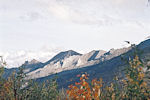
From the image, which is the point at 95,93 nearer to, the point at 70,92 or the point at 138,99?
the point at 70,92

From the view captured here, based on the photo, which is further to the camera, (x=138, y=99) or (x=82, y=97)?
(x=138, y=99)

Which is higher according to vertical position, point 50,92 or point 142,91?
point 142,91

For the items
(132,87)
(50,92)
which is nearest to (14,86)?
(132,87)

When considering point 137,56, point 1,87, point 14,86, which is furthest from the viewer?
point 1,87

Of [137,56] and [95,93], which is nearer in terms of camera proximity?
[95,93]

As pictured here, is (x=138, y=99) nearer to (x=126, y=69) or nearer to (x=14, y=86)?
(x=126, y=69)

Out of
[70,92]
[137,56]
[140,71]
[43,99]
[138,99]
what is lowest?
[43,99]

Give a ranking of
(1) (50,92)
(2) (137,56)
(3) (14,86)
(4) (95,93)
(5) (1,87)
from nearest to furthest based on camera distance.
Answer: (4) (95,93) → (2) (137,56) → (3) (14,86) → (5) (1,87) → (1) (50,92)

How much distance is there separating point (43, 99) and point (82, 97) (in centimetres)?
3354

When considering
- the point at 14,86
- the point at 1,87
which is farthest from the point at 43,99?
the point at 14,86

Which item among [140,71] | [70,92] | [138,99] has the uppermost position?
[140,71]

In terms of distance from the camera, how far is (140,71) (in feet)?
39.7

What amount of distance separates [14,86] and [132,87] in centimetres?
1124

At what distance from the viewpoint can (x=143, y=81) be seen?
11852mm
